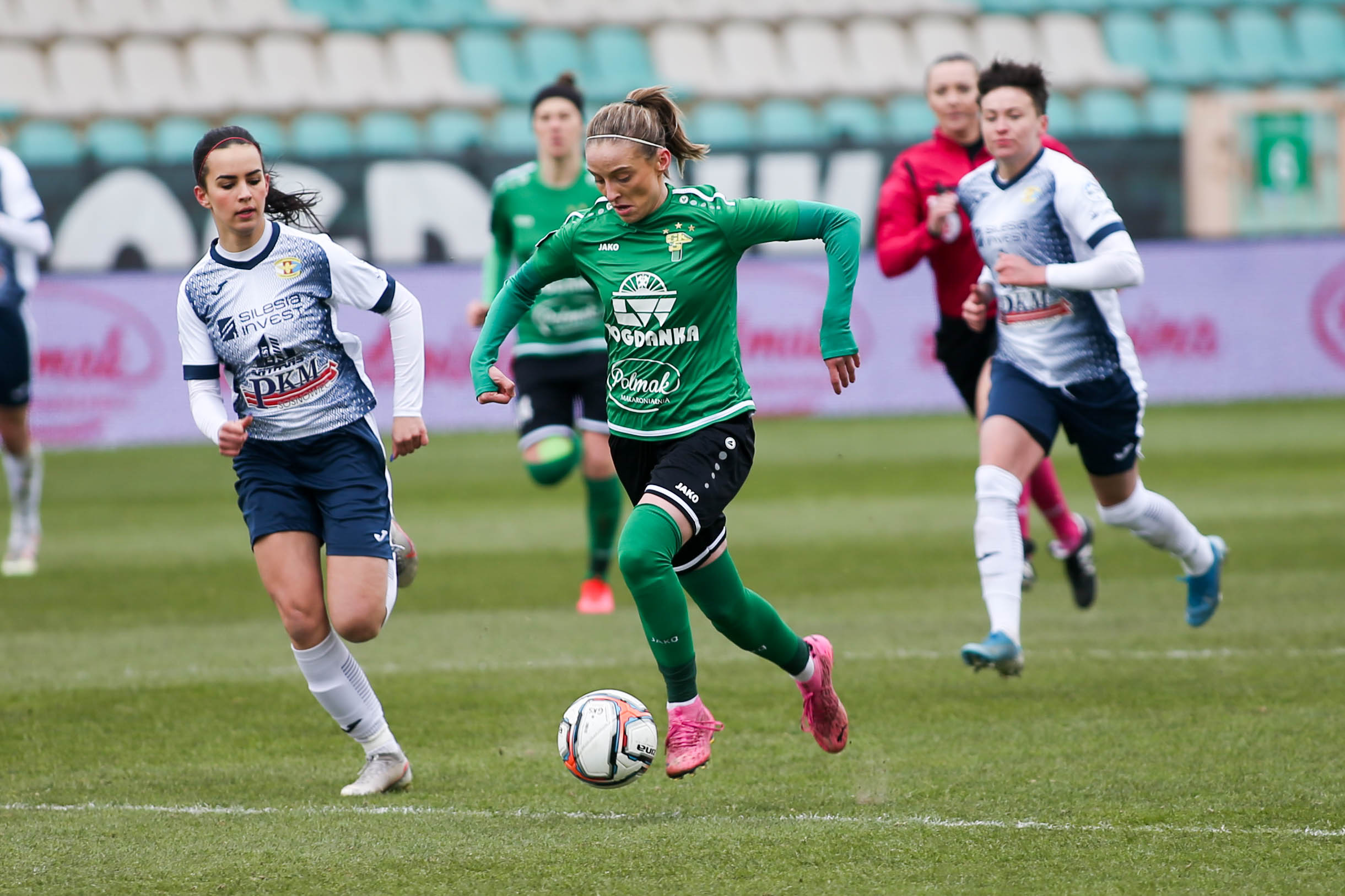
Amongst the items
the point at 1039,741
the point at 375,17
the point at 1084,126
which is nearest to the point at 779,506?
the point at 1039,741

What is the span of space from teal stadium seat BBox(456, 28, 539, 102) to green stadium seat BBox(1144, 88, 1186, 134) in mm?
8029

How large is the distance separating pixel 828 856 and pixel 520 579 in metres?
5.39

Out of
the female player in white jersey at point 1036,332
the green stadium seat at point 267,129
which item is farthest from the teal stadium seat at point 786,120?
the female player in white jersey at point 1036,332

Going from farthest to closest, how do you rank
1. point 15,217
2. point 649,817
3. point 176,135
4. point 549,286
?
point 176,135
point 15,217
point 549,286
point 649,817

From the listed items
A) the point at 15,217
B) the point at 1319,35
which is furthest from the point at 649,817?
the point at 1319,35

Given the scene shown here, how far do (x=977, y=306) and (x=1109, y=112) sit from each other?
16.1m

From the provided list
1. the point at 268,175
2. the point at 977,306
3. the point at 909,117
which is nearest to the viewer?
the point at 268,175

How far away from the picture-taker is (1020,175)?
600cm

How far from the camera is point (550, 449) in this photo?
7.93 metres

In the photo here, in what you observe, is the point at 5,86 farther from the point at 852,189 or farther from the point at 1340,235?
the point at 1340,235

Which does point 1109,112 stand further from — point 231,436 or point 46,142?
point 231,436

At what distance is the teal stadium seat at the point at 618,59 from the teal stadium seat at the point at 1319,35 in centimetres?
927

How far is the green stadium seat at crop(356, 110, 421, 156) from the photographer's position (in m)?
19.7

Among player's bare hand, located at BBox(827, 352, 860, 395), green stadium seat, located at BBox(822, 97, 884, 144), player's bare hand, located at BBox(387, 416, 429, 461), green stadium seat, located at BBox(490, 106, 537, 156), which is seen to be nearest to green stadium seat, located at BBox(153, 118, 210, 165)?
green stadium seat, located at BBox(490, 106, 537, 156)
